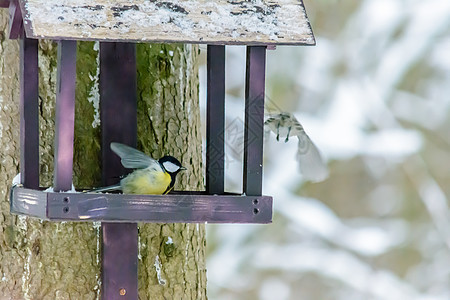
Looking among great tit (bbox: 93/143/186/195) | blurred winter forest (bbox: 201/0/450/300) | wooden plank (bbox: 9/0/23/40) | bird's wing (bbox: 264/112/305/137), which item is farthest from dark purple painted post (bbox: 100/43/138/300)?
blurred winter forest (bbox: 201/0/450/300)

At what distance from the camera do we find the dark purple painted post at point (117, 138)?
2.87 metres

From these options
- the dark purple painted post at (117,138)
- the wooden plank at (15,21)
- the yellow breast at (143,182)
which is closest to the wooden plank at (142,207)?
the yellow breast at (143,182)

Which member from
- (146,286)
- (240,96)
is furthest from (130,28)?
(240,96)

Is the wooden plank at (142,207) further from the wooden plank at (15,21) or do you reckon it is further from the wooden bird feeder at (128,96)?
the wooden plank at (15,21)

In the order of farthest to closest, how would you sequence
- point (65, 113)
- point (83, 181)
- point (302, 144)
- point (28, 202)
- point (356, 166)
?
point (356, 166) → point (302, 144) → point (83, 181) → point (28, 202) → point (65, 113)

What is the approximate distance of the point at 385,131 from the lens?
296 inches

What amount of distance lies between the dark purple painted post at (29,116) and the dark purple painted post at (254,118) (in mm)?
619

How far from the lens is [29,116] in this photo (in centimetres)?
277

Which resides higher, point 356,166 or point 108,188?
point 356,166

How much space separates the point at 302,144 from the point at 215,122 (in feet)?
2.19

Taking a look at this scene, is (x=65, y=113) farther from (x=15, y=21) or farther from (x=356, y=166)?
(x=356, y=166)

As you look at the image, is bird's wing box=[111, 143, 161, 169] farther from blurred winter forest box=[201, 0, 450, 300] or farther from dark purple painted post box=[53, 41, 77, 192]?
blurred winter forest box=[201, 0, 450, 300]

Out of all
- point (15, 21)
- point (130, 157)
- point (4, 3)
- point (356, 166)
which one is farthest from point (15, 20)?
point (356, 166)

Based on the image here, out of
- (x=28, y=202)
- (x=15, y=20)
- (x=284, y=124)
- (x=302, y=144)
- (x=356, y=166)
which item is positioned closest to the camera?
(x=28, y=202)
